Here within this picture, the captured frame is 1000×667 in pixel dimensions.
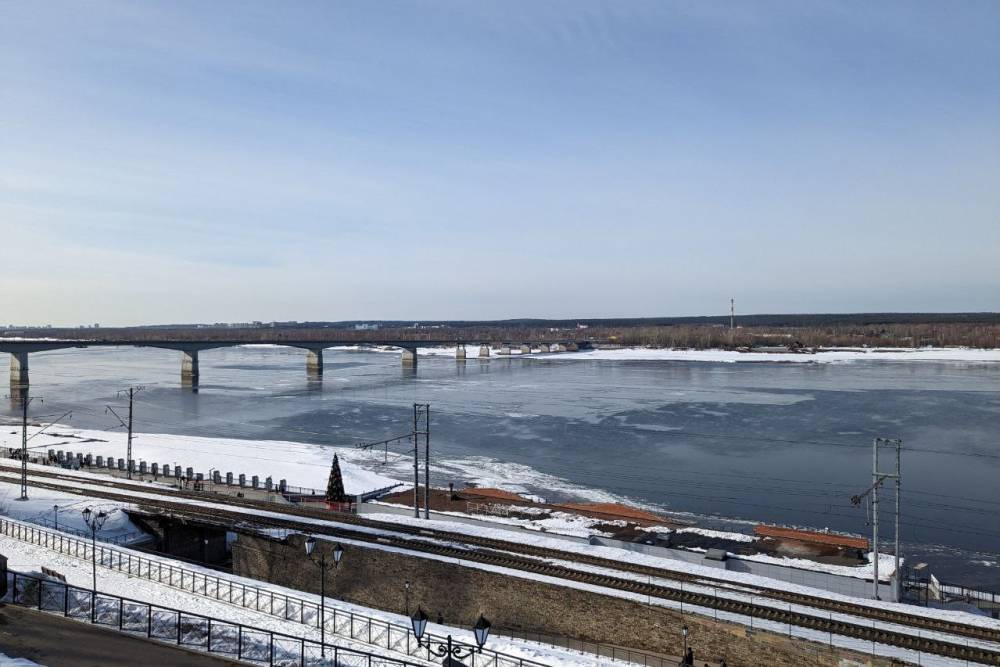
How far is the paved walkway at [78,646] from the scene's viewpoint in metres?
12.8

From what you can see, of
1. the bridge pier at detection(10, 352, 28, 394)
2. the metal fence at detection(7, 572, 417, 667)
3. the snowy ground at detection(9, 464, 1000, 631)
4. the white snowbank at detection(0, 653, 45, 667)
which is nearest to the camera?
the white snowbank at detection(0, 653, 45, 667)

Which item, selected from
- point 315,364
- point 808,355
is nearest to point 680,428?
point 315,364

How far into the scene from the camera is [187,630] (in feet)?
48.8

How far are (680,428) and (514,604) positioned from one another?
3423 centimetres

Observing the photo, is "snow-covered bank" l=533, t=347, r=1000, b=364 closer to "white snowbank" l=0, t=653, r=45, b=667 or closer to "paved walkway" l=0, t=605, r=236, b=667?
"paved walkway" l=0, t=605, r=236, b=667

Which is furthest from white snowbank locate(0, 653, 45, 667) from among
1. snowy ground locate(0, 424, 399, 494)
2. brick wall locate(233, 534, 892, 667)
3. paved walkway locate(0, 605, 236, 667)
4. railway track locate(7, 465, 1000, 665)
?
snowy ground locate(0, 424, 399, 494)

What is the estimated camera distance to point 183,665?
13.0 metres

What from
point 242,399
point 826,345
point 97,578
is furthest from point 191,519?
point 826,345

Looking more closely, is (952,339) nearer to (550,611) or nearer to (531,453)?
(531,453)

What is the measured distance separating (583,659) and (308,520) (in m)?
13.4

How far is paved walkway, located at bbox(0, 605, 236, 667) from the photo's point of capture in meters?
12.8

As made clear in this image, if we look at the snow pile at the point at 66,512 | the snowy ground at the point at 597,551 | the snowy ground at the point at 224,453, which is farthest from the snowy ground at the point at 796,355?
the snowy ground at the point at 597,551

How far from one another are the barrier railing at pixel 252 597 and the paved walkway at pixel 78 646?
3.61 metres

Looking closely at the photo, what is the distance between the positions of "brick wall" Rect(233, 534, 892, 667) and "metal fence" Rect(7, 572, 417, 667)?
5.27 m
